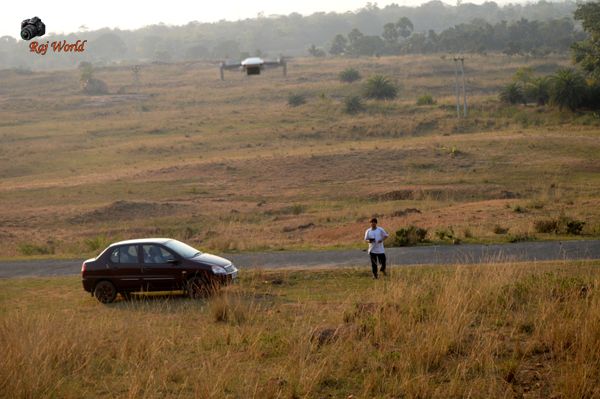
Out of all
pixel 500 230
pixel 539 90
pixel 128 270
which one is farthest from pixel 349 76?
pixel 128 270

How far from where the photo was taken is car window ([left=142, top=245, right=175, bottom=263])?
18797 millimetres

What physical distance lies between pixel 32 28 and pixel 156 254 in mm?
10907

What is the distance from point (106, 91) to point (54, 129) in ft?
111

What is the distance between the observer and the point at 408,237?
82.4ft

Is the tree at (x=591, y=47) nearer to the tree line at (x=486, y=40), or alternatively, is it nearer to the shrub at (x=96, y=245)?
the tree line at (x=486, y=40)

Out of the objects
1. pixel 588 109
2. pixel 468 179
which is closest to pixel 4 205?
pixel 468 179

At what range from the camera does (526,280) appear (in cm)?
1412

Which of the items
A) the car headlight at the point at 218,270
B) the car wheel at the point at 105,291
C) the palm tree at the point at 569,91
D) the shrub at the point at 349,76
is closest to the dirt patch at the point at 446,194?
the car headlight at the point at 218,270

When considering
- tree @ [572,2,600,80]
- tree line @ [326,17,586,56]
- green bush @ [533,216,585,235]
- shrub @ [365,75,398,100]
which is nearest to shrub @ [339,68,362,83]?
shrub @ [365,75,398,100]

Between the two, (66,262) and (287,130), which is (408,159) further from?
(66,262)

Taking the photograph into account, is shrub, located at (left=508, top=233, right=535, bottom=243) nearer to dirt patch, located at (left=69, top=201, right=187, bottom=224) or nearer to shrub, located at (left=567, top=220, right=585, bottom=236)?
shrub, located at (left=567, top=220, right=585, bottom=236)

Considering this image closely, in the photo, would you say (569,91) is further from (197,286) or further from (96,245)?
(197,286)

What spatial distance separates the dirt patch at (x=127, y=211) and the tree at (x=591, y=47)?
43671 millimetres

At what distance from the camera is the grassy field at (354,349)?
9.53 meters
